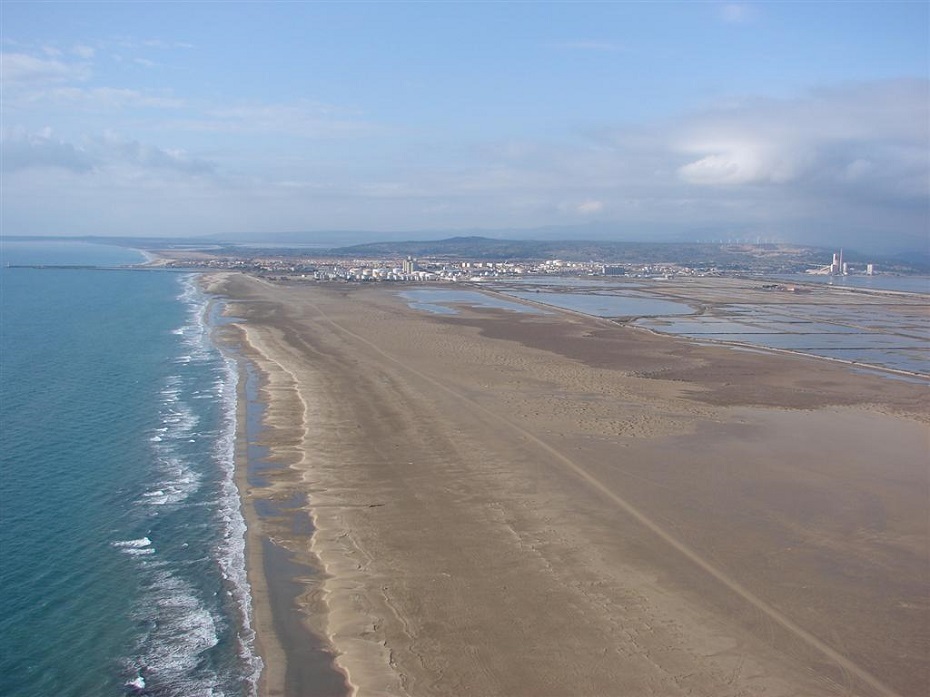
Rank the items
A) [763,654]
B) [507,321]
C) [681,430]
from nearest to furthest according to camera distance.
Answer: [763,654] < [681,430] < [507,321]

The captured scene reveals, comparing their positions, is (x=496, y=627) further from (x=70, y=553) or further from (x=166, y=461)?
(x=166, y=461)

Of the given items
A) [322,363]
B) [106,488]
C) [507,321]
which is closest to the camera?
[106,488]

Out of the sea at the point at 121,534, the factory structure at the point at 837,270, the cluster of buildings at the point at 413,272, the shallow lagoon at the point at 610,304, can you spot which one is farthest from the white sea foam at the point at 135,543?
the factory structure at the point at 837,270

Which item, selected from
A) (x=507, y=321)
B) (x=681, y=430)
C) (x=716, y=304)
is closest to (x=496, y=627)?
(x=681, y=430)

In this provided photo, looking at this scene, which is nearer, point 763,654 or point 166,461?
point 763,654

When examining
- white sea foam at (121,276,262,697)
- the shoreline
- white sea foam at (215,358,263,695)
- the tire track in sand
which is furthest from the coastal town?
the shoreline
